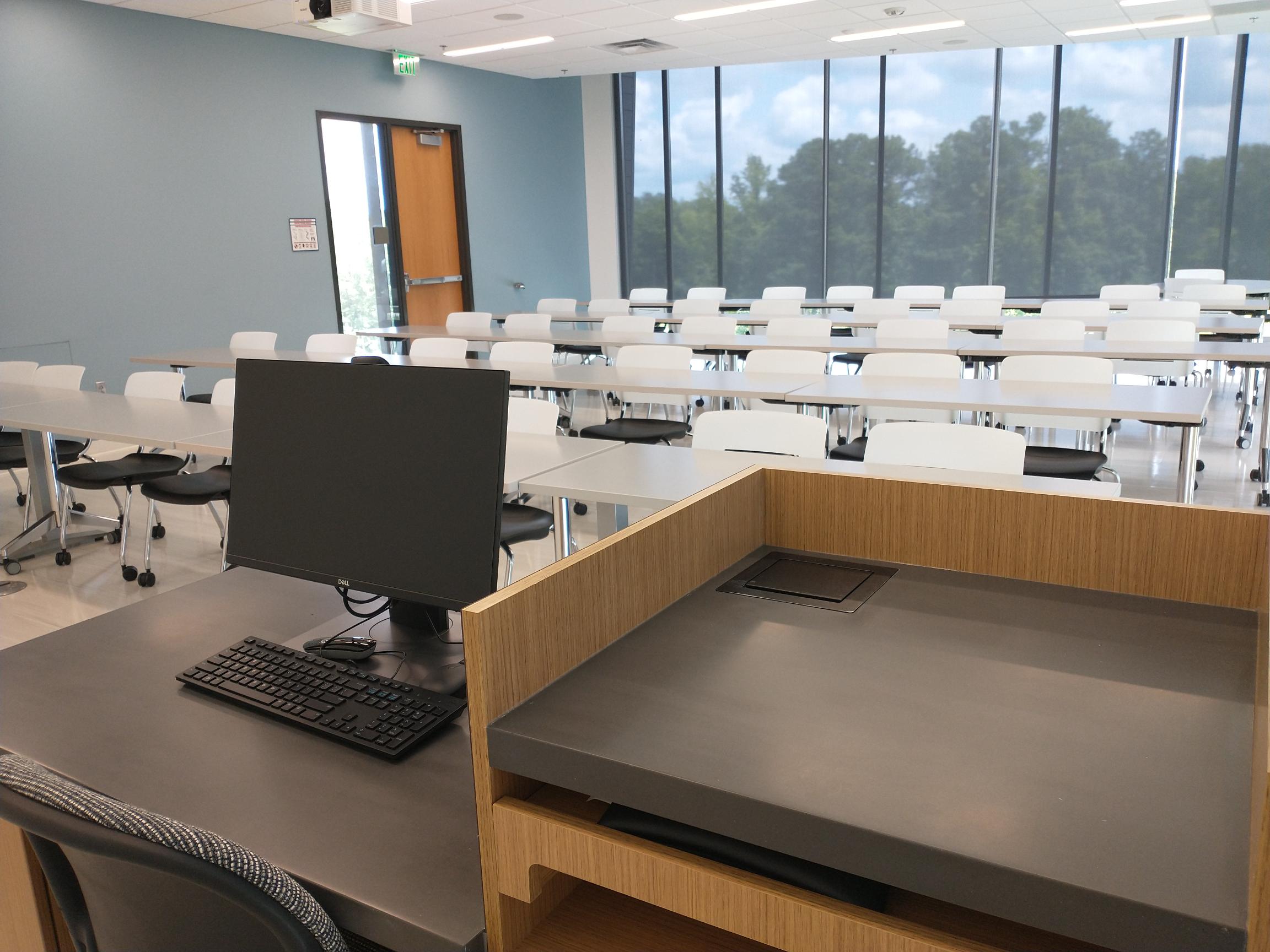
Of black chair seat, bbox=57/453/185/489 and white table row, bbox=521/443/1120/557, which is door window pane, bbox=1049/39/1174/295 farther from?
black chair seat, bbox=57/453/185/489

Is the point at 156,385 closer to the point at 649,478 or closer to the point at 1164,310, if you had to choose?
the point at 649,478

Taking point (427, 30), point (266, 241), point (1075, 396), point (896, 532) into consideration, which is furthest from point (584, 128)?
point (896, 532)

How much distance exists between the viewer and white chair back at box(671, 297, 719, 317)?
8.44m

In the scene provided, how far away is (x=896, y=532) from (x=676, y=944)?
68 cm

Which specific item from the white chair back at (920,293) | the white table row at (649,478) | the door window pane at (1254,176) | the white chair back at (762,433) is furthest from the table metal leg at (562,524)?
the door window pane at (1254,176)

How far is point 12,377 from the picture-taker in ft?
18.0

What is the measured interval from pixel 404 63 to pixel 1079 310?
6.16m

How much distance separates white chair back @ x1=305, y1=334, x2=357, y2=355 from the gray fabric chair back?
558 centimetres

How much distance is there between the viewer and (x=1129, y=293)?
27.7 ft

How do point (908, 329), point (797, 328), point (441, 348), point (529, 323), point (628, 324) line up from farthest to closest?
1. point (529, 323)
2. point (628, 324)
3. point (797, 328)
4. point (441, 348)
5. point (908, 329)

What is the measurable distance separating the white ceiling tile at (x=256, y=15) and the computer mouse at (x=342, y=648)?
259 inches

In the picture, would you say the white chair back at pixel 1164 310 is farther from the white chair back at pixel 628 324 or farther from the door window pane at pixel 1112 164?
the door window pane at pixel 1112 164

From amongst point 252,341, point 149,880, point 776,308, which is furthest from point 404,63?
point 149,880

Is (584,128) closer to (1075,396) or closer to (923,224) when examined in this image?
(923,224)
